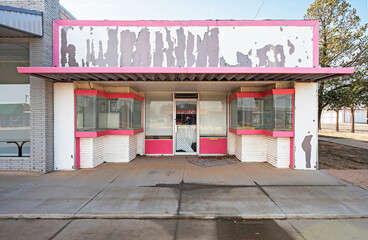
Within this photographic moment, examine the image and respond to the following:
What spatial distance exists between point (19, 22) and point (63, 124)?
10.5ft

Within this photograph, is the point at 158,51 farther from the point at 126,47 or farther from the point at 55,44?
the point at 55,44

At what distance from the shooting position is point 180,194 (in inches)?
186

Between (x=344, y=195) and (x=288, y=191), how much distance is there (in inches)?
47.9

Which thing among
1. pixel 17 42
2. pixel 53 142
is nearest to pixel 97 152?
pixel 53 142

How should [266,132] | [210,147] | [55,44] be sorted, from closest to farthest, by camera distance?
[55,44] < [266,132] < [210,147]

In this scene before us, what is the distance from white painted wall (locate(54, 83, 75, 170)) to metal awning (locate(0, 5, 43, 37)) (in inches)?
→ 66.3

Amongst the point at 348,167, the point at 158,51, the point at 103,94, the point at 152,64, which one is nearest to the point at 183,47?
the point at 158,51

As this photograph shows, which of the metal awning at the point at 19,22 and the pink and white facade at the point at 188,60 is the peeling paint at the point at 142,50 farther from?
the metal awning at the point at 19,22

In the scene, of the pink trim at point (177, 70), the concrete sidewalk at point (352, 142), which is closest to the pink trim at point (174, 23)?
the pink trim at point (177, 70)

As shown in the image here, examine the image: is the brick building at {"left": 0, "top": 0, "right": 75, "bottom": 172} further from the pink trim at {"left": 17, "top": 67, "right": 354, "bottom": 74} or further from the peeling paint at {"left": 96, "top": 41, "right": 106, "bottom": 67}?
the peeling paint at {"left": 96, "top": 41, "right": 106, "bottom": 67}

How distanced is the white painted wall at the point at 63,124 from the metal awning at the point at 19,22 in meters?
1.68

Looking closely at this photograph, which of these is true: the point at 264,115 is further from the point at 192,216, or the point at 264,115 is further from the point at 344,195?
the point at 192,216

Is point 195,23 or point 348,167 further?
point 348,167

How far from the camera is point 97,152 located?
739 centimetres
